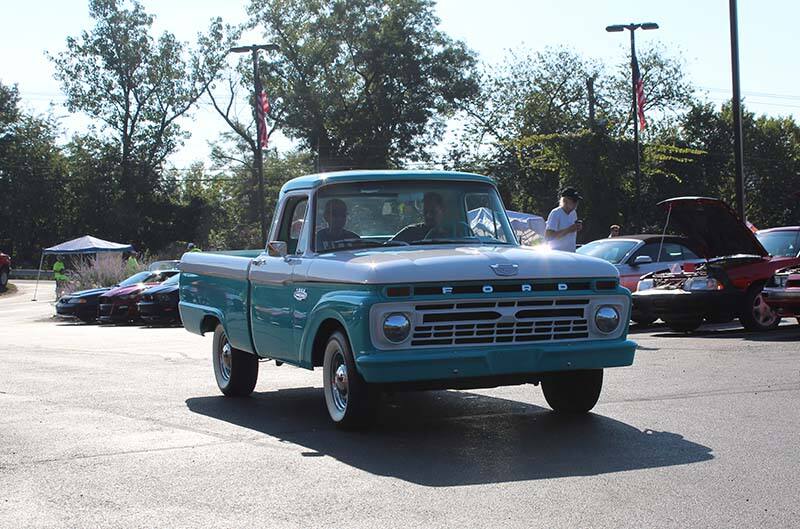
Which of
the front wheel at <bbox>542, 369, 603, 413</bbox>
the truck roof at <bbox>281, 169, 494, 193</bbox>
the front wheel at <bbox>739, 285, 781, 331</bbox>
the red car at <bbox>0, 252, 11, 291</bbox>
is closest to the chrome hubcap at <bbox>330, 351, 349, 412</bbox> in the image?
the front wheel at <bbox>542, 369, 603, 413</bbox>

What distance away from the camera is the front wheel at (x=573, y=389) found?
880 cm

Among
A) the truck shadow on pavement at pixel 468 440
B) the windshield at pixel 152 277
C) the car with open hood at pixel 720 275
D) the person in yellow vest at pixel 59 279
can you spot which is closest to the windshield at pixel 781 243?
the car with open hood at pixel 720 275

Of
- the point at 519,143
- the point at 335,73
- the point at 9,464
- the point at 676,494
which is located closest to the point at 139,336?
the point at 9,464

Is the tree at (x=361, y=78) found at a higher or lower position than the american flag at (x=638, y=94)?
higher

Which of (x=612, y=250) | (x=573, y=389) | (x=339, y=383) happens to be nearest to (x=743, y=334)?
(x=612, y=250)

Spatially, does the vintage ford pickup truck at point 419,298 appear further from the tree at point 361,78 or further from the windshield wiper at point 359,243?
the tree at point 361,78

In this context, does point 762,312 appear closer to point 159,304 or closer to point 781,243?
point 781,243

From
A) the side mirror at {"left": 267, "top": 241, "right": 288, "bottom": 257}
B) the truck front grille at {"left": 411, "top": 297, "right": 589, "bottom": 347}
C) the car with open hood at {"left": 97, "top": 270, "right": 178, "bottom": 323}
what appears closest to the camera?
the truck front grille at {"left": 411, "top": 297, "right": 589, "bottom": 347}

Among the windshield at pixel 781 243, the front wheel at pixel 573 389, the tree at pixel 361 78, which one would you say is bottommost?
the front wheel at pixel 573 389

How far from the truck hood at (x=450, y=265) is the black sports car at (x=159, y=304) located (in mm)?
20249

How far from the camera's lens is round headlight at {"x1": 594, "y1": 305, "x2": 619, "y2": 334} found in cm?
830

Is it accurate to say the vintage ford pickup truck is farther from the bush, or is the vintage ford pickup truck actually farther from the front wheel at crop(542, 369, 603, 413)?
the bush

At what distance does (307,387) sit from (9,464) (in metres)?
4.52

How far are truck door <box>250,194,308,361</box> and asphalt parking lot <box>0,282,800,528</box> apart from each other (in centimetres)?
61
